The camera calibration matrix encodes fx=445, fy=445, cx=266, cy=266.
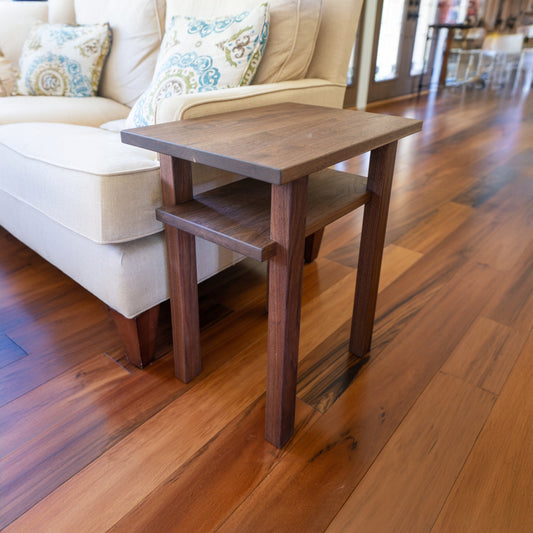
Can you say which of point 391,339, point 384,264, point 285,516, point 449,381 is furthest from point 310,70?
point 285,516

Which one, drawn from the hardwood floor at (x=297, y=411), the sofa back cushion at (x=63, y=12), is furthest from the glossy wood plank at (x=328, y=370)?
the sofa back cushion at (x=63, y=12)

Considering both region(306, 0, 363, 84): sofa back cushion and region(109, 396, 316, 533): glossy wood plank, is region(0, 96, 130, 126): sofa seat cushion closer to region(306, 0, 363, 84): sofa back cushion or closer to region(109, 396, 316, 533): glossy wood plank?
region(306, 0, 363, 84): sofa back cushion

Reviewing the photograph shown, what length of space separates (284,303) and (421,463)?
403 mm

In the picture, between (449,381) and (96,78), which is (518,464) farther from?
(96,78)

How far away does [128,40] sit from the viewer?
5.40 ft

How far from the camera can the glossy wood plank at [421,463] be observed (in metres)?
0.72

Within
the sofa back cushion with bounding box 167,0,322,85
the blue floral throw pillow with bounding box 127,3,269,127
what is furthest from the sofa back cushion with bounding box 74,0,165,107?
the blue floral throw pillow with bounding box 127,3,269,127

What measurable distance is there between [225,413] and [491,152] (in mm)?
2688

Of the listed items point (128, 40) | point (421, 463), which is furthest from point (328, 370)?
point (128, 40)

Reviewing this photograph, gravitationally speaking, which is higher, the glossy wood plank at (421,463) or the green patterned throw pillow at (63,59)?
the green patterned throw pillow at (63,59)

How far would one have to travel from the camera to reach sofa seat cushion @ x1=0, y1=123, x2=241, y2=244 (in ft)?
2.76

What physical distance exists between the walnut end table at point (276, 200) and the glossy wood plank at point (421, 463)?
181 millimetres

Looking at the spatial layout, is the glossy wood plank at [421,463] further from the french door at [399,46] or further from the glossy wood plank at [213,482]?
the french door at [399,46]

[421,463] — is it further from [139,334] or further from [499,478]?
[139,334]
